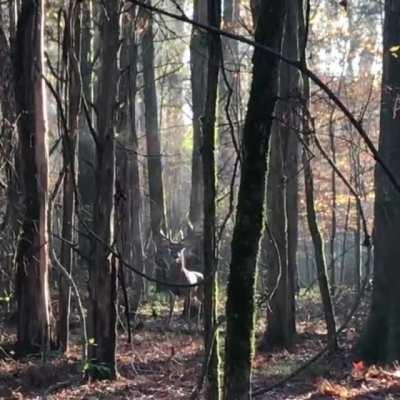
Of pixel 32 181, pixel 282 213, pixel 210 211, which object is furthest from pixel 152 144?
pixel 210 211

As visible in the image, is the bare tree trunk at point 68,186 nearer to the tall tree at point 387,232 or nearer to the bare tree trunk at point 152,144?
the tall tree at point 387,232

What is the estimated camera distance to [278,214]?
1205cm

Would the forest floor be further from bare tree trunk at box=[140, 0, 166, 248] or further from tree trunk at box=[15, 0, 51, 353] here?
bare tree trunk at box=[140, 0, 166, 248]

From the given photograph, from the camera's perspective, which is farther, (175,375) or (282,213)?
(282,213)

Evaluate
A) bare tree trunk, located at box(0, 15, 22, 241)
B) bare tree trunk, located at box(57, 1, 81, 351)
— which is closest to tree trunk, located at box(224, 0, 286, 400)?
bare tree trunk, located at box(57, 1, 81, 351)

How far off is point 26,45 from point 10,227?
3.94 metres

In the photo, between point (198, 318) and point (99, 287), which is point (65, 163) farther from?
point (198, 318)

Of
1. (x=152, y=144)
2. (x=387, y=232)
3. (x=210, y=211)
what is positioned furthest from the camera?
(x=152, y=144)

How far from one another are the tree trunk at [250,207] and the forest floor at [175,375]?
12.1 ft

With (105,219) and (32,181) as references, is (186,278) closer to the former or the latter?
(32,181)

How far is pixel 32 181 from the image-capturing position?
35.3 ft

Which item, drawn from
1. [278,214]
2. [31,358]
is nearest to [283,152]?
[278,214]

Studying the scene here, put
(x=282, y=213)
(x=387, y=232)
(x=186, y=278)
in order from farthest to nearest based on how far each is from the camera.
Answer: (x=186, y=278) → (x=282, y=213) → (x=387, y=232)

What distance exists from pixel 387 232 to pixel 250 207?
20.4 feet
